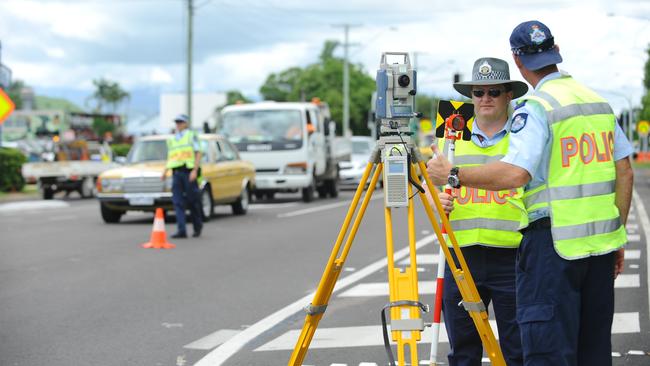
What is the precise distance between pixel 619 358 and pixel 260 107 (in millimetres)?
20443

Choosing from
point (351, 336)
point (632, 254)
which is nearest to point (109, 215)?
point (632, 254)

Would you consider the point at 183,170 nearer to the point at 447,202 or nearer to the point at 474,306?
the point at 447,202

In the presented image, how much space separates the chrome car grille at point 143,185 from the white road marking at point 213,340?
35.9 feet

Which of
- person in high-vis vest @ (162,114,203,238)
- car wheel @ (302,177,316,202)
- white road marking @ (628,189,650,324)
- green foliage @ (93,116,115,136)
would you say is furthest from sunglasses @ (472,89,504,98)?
green foliage @ (93,116,115,136)

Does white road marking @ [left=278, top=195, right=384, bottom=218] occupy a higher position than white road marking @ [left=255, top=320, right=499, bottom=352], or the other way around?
white road marking @ [left=255, top=320, right=499, bottom=352]

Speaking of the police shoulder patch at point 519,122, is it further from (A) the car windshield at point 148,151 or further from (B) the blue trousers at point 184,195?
(A) the car windshield at point 148,151

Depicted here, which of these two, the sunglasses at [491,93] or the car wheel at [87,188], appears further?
the car wheel at [87,188]

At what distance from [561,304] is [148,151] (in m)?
17.0

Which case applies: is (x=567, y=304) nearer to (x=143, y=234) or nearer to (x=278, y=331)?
(x=278, y=331)

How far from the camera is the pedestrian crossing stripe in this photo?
7.80 metres

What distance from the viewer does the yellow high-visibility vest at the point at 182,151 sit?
16.5 meters

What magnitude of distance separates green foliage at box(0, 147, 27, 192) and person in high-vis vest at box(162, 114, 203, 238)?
18423 millimetres

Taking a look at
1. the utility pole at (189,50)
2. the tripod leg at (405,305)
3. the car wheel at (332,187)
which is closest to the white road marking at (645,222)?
the tripod leg at (405,305)

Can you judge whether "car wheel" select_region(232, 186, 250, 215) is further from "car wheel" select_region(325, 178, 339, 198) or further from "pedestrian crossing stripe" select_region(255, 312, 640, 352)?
"pedestrian crossing stripe" select_region(255, 312, 640, 352)
